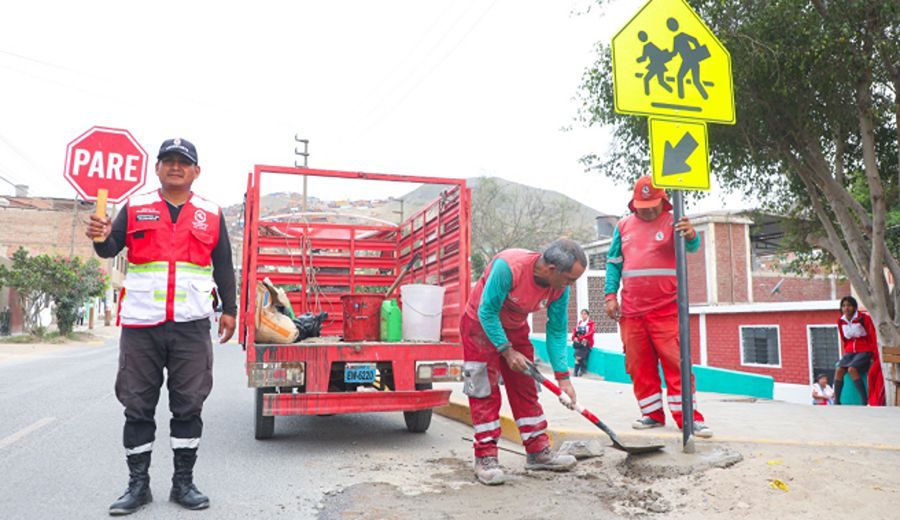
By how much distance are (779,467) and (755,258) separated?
25.9 metres

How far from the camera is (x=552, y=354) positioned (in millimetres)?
4508

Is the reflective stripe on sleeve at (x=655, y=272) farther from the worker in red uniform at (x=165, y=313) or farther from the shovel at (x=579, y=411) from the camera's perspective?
the worker in red uniform at (x=165, y=313)

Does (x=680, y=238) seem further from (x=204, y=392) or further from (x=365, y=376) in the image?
(x=204, y=392)

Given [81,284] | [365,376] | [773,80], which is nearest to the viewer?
[365,376]

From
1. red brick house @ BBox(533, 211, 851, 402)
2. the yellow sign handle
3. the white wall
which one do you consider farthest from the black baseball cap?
the white wall

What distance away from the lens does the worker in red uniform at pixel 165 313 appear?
3.58m

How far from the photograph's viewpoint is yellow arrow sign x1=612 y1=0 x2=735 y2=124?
4449 millimetres

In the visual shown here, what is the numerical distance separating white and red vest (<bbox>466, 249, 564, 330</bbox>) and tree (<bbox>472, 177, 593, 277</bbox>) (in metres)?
32.3

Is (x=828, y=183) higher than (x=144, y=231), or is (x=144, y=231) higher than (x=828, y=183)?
(x=828, y=183)

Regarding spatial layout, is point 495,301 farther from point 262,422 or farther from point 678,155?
point 262,422

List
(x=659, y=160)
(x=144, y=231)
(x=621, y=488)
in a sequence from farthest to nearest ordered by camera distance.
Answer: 1. (x=659, y=160)
2. (x=621, y=488)
3. (x=144, y=231)

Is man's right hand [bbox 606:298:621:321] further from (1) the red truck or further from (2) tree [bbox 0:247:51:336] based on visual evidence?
(2) tree [bbox 0:247:51:336]

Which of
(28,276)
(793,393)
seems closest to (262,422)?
(793,393)

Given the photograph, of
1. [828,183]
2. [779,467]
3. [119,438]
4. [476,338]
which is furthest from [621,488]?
[828,183]
